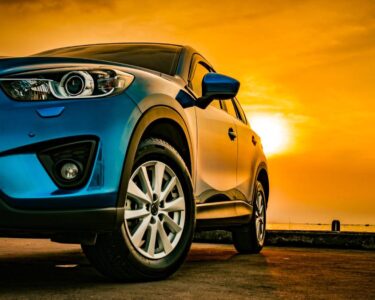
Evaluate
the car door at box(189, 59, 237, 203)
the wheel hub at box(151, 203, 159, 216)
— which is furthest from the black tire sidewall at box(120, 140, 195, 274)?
the car door at box(189, 59, 237, 203)

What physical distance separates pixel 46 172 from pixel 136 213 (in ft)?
2.42

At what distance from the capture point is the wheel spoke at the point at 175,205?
444 cm

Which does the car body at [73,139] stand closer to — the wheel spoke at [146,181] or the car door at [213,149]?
the wheel spoke at [146,181]

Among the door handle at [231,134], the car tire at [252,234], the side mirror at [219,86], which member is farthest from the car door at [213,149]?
the car tire at [252,234]

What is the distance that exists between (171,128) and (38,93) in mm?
1137

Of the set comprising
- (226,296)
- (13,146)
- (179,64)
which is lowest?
(226,296)

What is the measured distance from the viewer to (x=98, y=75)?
399 centimetres

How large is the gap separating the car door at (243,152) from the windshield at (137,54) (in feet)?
3.25

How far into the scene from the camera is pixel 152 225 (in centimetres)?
431

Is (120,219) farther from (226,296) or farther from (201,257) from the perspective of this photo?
(201,257)

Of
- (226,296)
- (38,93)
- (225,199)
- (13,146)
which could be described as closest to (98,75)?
(38,93)

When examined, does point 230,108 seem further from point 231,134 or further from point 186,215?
point 186,215

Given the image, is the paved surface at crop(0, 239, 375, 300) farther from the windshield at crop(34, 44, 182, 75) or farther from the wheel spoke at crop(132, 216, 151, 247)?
the windshield at crop(34, 44, 182, 75)

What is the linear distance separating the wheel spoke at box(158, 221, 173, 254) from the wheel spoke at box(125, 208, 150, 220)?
0.14 meters
